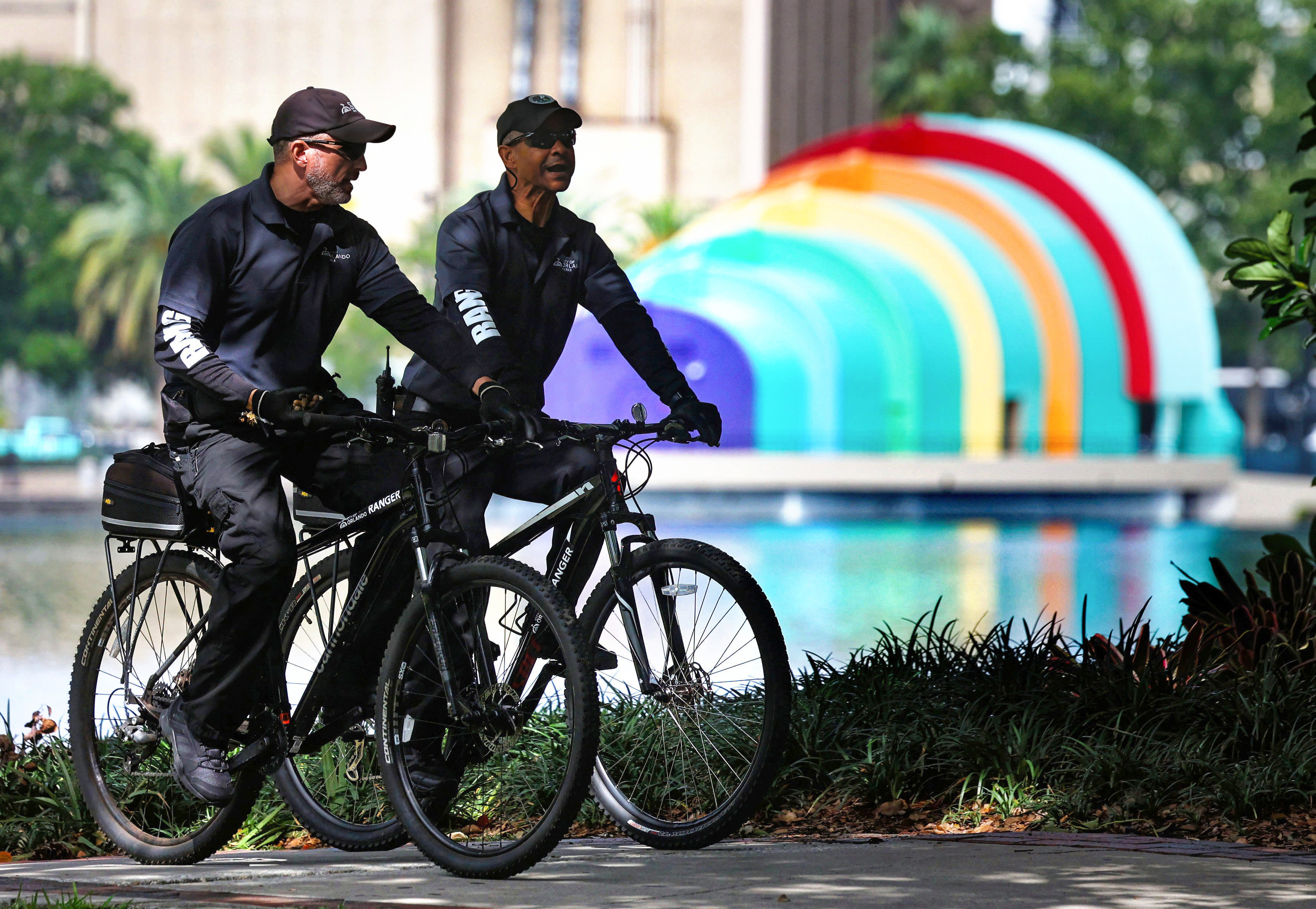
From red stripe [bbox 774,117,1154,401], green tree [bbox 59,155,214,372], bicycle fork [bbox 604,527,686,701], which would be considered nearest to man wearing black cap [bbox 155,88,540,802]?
bicycle fork [bbox 604,527,686,701]

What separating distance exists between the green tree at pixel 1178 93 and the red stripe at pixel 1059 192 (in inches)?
782

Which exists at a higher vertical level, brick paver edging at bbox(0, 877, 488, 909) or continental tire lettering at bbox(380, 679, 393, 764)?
continental tire lettering at bbox(380, 679, 393, 764)

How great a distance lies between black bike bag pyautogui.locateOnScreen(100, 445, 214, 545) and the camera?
4875 millimetres

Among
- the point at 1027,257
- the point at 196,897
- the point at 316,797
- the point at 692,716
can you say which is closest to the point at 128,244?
the point at 1027,257

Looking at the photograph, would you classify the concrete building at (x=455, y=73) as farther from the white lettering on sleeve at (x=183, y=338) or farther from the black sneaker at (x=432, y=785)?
the black sneaker at (x=432, y=785)

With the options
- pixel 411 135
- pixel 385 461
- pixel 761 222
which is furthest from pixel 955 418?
pixel 411 135

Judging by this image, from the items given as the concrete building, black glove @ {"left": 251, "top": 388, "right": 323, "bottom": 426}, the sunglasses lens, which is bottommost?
black glove @ {"left": 251, "top": 388, "right": 323, "bottom": 426}

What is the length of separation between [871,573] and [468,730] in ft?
47.9

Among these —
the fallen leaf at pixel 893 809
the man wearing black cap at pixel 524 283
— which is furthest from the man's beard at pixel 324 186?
the fallen leaf at pixel 893 809

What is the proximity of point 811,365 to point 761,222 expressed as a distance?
111 inches

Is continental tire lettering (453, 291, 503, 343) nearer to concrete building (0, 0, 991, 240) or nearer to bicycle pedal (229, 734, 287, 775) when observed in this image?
bicycle pedal (229, 734, 287, 775)

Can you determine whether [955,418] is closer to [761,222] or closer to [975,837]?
[761,222]

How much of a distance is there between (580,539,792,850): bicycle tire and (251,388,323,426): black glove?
2.79ft

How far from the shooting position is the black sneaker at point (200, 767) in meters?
4.69
